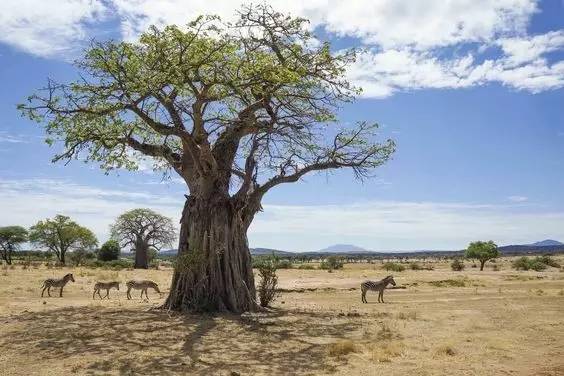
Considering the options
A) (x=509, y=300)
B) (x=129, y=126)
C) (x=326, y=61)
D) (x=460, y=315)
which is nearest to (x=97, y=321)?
(x=129, y=126)

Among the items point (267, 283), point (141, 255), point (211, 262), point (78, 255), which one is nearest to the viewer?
point (211, 262)

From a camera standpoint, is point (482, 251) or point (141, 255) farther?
point (141, 255)

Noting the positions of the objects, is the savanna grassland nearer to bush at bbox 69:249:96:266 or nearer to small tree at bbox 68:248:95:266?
bush at bbox 69:249:96:266

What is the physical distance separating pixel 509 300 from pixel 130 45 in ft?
60.9

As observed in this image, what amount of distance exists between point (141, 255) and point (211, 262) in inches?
2062

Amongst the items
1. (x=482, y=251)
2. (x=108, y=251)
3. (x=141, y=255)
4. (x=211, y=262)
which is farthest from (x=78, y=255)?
(x=211, y=262)

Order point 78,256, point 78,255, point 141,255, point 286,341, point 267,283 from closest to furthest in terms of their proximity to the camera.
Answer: point 286,341
point 267,283
point 141,255
point 78,256
point 78,255

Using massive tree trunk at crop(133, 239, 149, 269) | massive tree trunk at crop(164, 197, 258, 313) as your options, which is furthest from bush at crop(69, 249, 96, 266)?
massive tree trunk at crop(164, 197, 258, 313)

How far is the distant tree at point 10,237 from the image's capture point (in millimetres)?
82875

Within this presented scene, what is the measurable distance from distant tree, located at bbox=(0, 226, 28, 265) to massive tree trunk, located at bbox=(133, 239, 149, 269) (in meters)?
23.4

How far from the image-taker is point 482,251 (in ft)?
200

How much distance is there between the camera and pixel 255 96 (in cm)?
1892

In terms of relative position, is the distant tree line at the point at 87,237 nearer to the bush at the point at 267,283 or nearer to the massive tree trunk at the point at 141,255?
the massive tree trunk at the point at 141,255

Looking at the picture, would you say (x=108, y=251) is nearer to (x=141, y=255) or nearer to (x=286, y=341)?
(x=141, y=255)
